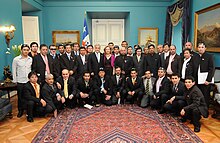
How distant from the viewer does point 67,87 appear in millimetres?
4332

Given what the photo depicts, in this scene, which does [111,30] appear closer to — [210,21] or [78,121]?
[210,21]

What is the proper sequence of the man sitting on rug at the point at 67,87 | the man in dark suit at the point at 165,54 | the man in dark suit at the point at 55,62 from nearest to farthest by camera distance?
the man sitting on rug at the point at 67,87 < the man in dark suit at the point at 55,62 < the man in dark suit at the point at 165,54

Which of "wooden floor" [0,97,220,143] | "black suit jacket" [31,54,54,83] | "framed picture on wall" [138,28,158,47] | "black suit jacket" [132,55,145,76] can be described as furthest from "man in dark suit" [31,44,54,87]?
"framed picture on wall" [138,28,158,47]

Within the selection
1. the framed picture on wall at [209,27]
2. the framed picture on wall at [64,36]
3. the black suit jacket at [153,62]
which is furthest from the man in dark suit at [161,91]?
the framed picture on wall at [64,36]

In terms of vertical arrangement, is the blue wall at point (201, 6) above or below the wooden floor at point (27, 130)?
above

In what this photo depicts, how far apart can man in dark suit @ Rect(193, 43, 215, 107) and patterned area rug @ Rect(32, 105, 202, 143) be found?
2.96 ft

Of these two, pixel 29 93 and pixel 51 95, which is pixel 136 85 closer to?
pixel 51 95

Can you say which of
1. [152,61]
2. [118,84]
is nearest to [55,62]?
[118,84]

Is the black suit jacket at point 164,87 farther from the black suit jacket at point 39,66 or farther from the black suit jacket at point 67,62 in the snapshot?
the black suit jacket at point 39,66

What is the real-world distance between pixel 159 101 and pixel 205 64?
4.02 ft

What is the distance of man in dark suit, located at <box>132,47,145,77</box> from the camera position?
4848 mm

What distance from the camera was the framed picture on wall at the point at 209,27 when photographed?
4.56m

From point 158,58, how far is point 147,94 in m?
1.02

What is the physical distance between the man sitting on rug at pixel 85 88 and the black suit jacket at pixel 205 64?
2.35 meters
